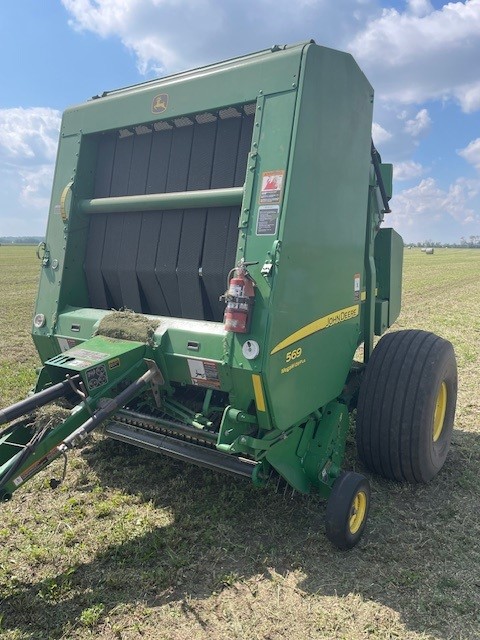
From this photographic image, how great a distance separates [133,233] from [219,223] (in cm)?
76

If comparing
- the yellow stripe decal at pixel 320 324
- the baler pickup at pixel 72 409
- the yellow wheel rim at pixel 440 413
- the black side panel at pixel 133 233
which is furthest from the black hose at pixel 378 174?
the baler pickup at pixel 72 409

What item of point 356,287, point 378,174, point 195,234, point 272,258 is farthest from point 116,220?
point 378,174

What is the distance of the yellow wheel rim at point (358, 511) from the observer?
311 centimetres

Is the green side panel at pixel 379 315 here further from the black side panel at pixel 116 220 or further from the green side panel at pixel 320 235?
the black side panel at pixel 116 220

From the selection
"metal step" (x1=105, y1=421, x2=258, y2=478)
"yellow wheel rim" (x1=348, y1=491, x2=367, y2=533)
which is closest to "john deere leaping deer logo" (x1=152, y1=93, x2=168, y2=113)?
"metal step" (x1=105, y1=421, x2=258, y2=478)

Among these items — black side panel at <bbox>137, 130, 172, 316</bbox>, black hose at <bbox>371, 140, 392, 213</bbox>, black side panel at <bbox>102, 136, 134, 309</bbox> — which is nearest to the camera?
black side panel at <bbox>137, 130, 172, 316</bbox>

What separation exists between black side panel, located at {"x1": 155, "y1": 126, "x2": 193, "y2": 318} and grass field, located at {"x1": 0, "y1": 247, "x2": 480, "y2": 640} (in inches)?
52.6

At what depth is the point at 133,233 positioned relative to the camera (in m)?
3.79

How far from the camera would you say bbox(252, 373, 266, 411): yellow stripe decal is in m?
2.82

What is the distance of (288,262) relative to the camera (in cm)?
288

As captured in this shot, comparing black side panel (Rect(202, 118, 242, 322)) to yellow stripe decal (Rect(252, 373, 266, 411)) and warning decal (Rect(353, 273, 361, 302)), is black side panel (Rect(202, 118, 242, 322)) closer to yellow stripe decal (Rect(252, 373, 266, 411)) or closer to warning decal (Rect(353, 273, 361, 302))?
yellow stripe decal (Rect(252, 373, 266, 411))

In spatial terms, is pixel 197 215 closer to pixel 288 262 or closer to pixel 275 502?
pixel 288 262

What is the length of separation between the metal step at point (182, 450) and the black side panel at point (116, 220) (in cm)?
94

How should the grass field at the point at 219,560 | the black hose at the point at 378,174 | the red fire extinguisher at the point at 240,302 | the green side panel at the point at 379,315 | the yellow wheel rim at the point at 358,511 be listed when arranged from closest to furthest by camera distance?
1. the grass field at the point at 219,560
2. the red fire extinguisher at the point at 240,302
3. the yellow wheel rim at the point at 358,511
4. the black hose at the point at 378,174
5. the green side panel at the point at 379,315
